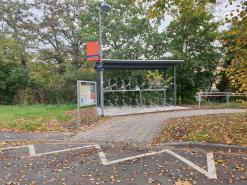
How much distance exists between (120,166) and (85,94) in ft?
19.8

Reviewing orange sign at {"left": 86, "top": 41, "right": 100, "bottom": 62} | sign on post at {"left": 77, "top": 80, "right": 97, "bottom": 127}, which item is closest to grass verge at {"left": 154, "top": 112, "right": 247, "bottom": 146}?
sign on post at {"left": 77, "top": 80, "right": 97, "bottom": 127}

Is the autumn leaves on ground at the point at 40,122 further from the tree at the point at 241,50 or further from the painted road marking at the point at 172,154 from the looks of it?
the tree at the point at 241,50

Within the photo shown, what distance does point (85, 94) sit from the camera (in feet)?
37.9

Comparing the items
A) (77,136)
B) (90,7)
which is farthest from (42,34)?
(77,136)

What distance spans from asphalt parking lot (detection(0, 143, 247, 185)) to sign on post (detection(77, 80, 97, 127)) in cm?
363

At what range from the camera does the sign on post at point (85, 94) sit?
1090cm

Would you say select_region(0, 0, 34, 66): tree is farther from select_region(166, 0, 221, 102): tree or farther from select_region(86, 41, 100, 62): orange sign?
select_region(86, 41, 100, 62): orange sign

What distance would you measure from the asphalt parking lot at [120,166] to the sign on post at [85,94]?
363 cm

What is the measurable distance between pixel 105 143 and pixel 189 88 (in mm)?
14331

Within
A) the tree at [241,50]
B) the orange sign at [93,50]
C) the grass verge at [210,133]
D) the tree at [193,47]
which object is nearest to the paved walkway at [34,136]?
the grass verge at [210,133]

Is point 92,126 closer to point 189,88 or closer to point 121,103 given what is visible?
point 121,103

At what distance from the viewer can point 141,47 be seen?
851 inches

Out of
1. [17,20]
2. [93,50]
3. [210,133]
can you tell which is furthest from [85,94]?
[17,20]

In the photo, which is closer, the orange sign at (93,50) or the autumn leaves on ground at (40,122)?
the autumn leaves on ground at (40,122)
